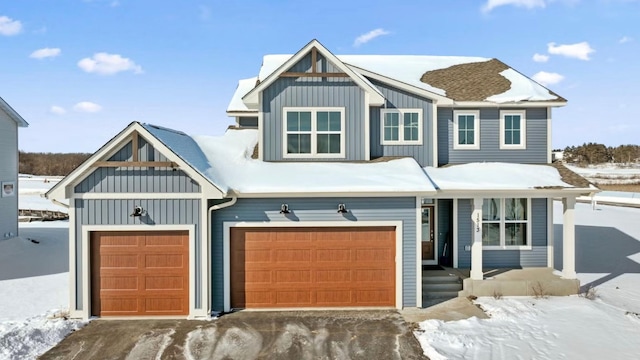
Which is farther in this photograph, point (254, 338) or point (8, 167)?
point (8, 167)

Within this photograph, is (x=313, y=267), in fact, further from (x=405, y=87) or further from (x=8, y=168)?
(x=8, y=168)

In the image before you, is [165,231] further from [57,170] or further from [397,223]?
[57,170]

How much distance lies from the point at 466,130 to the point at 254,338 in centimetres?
936

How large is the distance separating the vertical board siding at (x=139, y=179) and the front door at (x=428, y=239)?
7.60 metres

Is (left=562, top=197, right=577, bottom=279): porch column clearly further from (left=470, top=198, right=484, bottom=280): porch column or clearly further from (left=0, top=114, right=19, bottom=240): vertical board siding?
(left=0, top=114, right=19, bottom=240): vertical board siding

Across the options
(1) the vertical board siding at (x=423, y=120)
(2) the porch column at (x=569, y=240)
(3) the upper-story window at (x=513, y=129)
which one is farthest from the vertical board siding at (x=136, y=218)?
(2) the porch column at (x=569, y=240)

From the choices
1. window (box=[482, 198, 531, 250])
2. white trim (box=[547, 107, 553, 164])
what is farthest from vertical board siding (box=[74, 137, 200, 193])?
white trim (box=[547, 107, 553, 164])

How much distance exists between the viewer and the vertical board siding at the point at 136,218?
30.7 ft

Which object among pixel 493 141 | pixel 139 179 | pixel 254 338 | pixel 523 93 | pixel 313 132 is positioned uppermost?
pixel 523 93

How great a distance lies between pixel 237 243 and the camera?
32.6ft

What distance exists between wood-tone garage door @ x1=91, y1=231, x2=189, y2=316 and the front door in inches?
301

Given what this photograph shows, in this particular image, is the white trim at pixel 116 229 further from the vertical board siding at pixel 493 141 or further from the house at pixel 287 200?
the vertical board siding at pixel 493 141

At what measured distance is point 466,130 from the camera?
12.7 m

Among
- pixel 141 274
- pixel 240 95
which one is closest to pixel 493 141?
pixel 240 95
